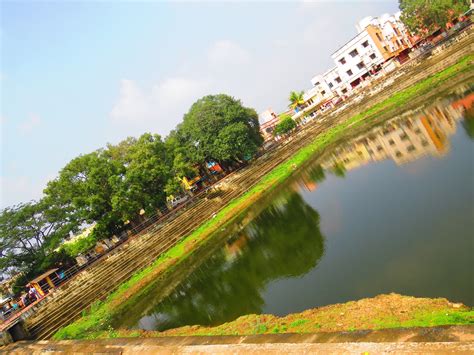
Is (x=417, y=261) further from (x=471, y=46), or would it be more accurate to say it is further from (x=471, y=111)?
(x=471, y=46)

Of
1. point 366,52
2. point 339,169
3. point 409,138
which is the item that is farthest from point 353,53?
point 409,138

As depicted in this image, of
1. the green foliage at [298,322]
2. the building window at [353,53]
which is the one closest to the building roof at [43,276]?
the green foliage at [298,322]

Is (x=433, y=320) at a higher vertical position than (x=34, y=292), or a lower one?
lower

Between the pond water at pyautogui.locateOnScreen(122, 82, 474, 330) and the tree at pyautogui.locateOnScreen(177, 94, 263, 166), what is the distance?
17.0m

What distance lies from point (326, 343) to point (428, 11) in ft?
146

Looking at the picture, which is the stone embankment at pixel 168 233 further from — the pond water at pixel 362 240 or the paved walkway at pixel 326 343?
the paved walkway at pixel 326 343

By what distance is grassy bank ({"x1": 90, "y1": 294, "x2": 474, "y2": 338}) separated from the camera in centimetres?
651

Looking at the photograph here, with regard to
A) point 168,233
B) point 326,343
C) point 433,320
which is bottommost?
point 433,320

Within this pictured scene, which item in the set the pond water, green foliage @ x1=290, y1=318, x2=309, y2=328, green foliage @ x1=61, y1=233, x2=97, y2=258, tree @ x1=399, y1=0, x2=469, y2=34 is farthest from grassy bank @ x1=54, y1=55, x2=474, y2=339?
green foliage @ x1=61, y1=233, x2=97, y2=258

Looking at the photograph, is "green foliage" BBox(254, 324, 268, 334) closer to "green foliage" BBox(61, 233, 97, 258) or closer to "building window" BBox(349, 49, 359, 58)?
"green foliage" BBox(61, 233, 97, 258)

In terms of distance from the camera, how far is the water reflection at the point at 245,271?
12747 millimetres

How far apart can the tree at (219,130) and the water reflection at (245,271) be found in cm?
1984

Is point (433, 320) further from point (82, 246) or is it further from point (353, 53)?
point (353, 53)

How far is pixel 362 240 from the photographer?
12.2 meters
